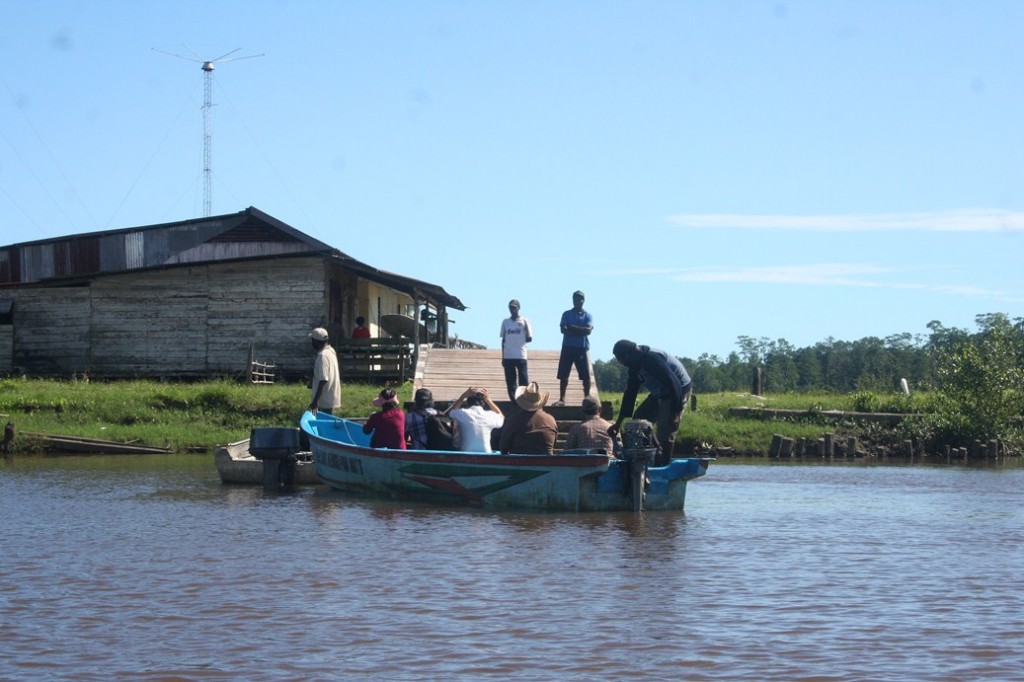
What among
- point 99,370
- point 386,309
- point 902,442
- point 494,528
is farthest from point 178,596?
point 386,309

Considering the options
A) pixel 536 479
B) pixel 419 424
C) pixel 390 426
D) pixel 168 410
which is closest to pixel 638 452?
pixel 536 479

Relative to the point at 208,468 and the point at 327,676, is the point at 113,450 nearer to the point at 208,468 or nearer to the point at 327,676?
the point at 208,468

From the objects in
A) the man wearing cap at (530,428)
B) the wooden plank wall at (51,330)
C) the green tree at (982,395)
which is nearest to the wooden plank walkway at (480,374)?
the man wearing cap at (530,428)

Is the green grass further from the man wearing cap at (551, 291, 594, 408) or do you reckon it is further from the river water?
the river water

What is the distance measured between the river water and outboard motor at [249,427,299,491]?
51.2 inches

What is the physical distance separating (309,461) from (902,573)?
10.8 metres

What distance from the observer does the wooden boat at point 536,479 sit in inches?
618

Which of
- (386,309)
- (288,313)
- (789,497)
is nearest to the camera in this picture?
(789,497)

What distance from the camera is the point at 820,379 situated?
68.0 meters

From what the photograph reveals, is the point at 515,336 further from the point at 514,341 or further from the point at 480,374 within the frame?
the point at 480,374

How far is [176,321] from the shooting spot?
112 feet

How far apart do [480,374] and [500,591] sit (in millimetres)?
14775

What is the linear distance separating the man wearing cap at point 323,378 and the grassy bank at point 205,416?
28.3 feet

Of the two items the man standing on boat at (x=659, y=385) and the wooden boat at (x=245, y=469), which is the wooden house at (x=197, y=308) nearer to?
the wooden boat at (x=245, y=469)
